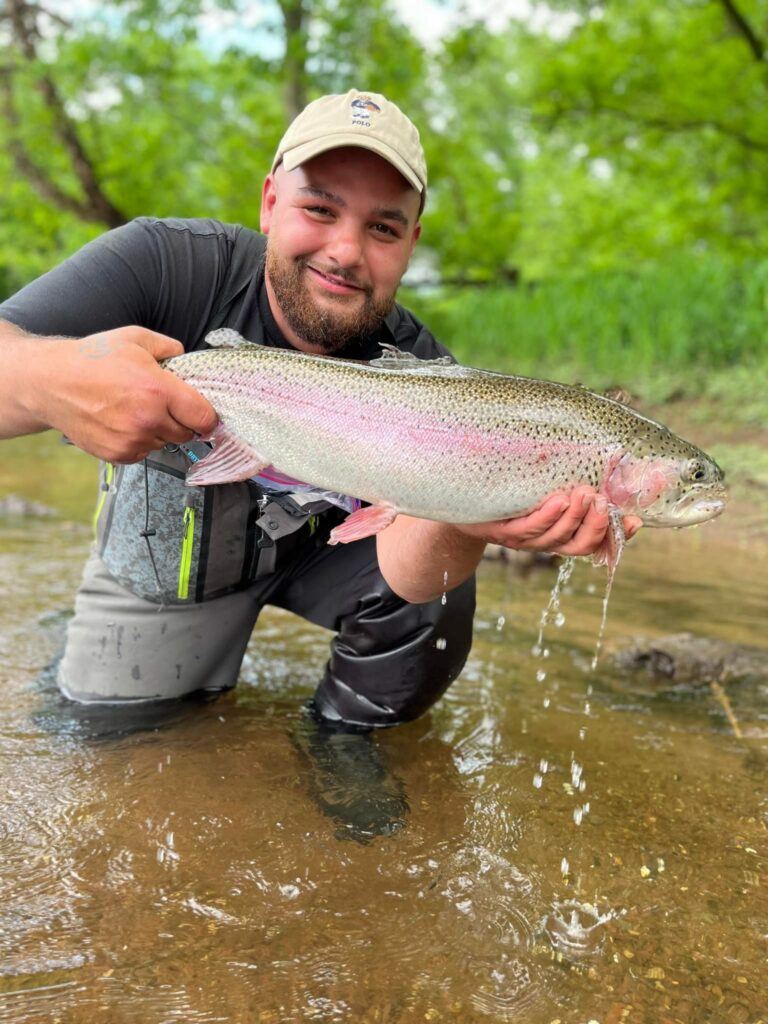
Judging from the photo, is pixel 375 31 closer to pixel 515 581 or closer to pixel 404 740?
pixel 515 581

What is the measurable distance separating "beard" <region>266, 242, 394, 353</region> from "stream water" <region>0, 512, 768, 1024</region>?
1.35 meters

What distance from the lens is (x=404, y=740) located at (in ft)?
10.4

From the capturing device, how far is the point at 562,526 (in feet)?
7.79

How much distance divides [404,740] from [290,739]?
0.40 m

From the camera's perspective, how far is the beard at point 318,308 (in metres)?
2.95

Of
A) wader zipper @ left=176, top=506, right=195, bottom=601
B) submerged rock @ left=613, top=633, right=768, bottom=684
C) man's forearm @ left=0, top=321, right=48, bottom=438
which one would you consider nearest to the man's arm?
wader zipper @ left=176, top=506, right=195, bottom=601

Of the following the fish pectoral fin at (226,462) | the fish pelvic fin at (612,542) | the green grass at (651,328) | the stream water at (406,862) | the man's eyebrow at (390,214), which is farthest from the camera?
the green grass at (651,328)

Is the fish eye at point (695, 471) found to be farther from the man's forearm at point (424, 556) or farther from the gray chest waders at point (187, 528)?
the gray chest waders at point (187, 528)

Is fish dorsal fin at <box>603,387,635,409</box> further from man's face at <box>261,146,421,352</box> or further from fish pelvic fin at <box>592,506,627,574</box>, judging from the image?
man's face at <box>261,146,421,352</box>

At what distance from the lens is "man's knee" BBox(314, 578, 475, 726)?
10.4ft

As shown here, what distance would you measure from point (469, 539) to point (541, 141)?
18.6 m

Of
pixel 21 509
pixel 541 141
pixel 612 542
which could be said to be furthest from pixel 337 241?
pixel 541 141

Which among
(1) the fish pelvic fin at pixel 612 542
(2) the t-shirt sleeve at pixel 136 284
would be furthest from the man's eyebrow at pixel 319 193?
(1) the fish pelvic fin at pixel 612 542

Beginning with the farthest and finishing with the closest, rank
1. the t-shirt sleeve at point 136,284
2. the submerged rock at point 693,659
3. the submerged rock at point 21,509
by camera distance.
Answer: the submerged rock at point 21,509 < the submerged rock at point 693,659 < the t-shirt sleeve at point 136,284
